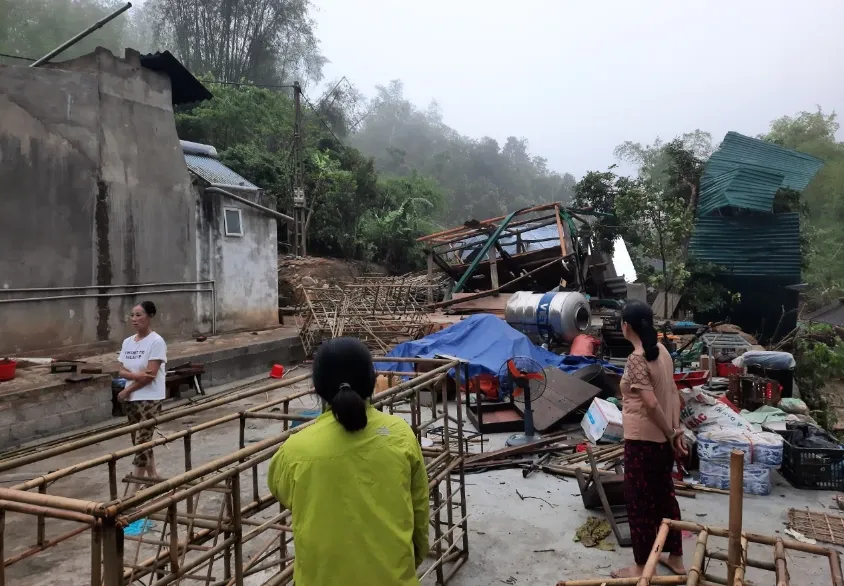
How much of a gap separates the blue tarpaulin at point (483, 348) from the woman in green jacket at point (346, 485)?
21.2 feet

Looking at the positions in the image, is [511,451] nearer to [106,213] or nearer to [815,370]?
[815,370]

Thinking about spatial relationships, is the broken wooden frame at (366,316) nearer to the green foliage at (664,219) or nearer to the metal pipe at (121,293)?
the metal pipe at (121,293)

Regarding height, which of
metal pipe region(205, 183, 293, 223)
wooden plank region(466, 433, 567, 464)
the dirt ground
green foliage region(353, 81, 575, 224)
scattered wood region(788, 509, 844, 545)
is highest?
green foliage region(353, 81, 575, 224)

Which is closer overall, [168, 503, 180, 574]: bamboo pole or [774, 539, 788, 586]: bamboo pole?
[168, 503, 180, 574]: bamboo pole

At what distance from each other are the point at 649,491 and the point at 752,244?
13654mm

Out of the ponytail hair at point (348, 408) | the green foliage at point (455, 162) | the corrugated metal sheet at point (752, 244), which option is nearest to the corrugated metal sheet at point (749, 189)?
the corrugated metal sheet at point (752, 244)

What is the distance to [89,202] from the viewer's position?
392 inches

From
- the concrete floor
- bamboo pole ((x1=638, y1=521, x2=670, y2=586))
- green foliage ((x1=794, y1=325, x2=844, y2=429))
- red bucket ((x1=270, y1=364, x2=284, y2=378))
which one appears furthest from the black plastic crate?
red bucket ((x1=270, y1=364, x2=284, y2=378))

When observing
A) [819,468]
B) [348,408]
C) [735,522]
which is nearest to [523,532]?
[735,522]

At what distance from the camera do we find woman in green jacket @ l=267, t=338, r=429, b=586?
5.57 feet

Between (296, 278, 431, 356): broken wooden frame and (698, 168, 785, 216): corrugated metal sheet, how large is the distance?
8398 millimetres

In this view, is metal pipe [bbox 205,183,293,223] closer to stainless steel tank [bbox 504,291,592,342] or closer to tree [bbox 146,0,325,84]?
stainless steel tank [bbox 504,291,592,342]

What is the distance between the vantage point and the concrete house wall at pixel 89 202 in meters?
9.04

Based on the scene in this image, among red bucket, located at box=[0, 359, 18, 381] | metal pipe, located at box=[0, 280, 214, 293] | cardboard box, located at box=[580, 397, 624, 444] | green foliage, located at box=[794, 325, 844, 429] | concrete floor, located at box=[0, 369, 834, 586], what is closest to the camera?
concrete floor, located at box=[0, 369, 834, 586]
